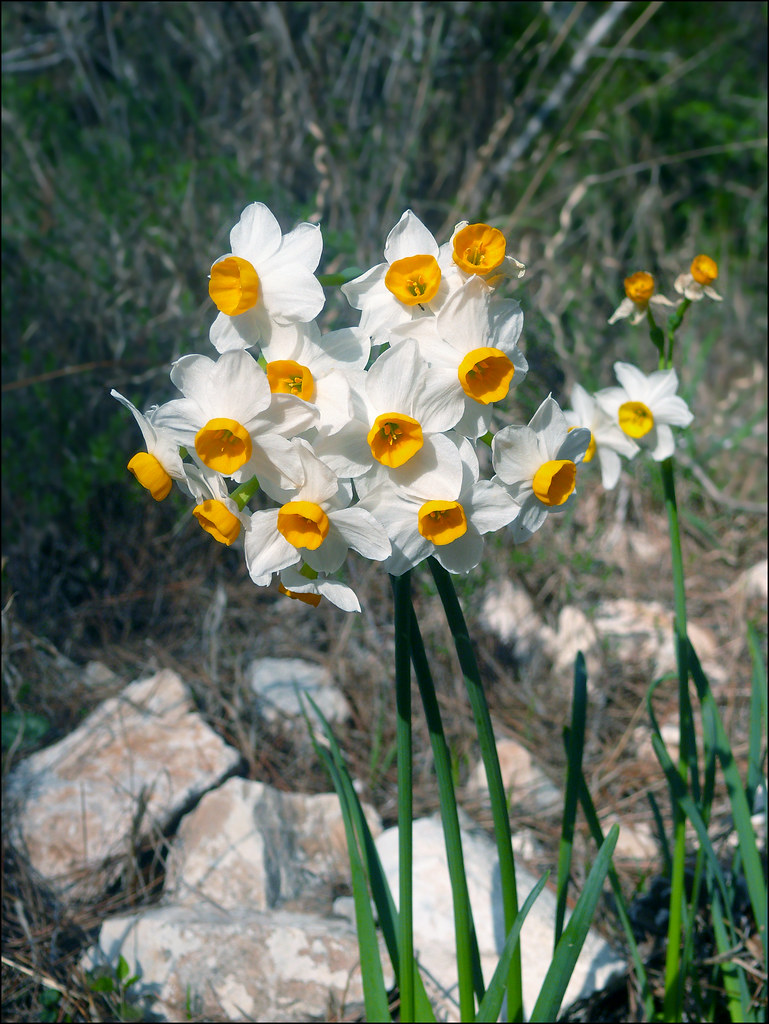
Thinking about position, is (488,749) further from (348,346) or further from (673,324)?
(673,324)

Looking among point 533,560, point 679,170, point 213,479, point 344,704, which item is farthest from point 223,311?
point 679,170

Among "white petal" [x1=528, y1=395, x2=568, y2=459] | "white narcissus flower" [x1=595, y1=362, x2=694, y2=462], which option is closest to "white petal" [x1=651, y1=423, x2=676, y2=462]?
"white narcissus flower" [x1=595, y1=362, x2=694, y2=462]

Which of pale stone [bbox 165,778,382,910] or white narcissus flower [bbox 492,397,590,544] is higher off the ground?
white narcissus flower [bbox 492,397,590,544]

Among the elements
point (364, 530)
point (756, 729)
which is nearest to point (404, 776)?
point (364, 530)

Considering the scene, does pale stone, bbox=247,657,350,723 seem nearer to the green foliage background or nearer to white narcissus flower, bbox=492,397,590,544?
the green foliage background

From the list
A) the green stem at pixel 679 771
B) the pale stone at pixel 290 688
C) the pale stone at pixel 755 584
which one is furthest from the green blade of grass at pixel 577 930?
the pale stone at pixel 755 584
